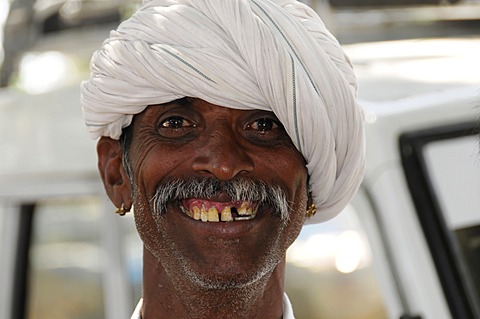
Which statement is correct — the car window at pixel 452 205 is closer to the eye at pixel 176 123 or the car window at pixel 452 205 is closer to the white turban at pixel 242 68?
the white turban at pixel 242 68

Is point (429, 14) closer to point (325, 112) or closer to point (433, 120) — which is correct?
point (433, 120)

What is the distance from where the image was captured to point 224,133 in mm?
3273

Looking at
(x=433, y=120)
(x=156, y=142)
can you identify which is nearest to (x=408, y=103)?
(x=433, y=120)

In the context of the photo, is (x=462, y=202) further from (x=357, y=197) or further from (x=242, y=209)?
(x=242, y=209)

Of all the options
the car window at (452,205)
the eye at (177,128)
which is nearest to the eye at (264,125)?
the eye at (177,128)

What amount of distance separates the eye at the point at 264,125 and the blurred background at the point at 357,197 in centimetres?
104

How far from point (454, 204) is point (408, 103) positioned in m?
0.42

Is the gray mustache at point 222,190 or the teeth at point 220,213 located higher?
the gray mustache at point 222,190

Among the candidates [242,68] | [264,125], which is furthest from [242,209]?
[242,68]

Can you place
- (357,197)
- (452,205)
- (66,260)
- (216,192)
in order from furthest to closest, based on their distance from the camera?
(66,260) → (357,197) → (452,205) → (216,192)

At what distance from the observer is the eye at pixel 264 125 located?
10.9 feet

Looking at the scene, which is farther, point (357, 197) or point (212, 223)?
point (357, 197)

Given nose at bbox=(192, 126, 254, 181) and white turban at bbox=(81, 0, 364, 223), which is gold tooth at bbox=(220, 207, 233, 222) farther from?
white turban at bbox=(81, 0, 364, 223)

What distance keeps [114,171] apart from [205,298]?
49 cm
